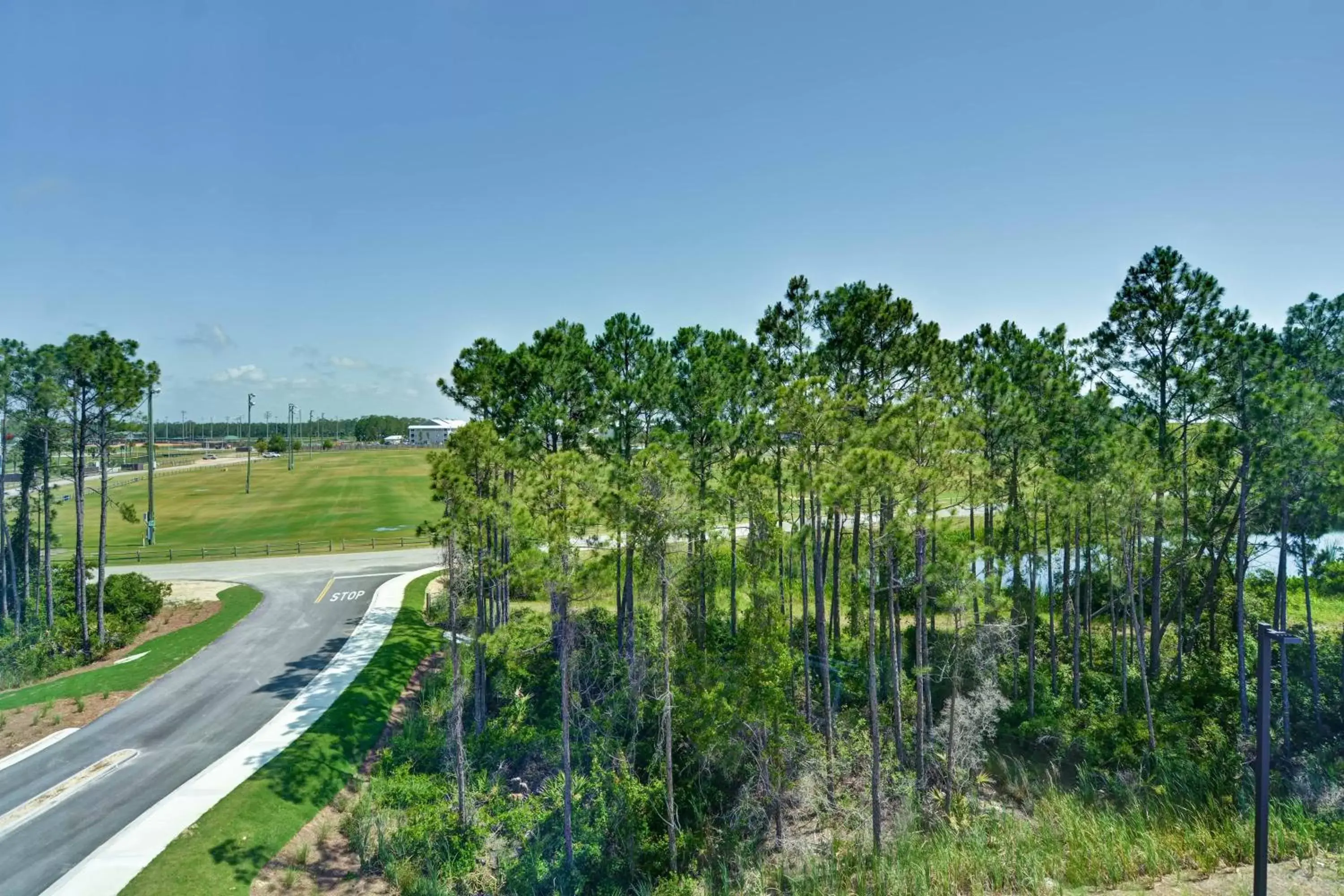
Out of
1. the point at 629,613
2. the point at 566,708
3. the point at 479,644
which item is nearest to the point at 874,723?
the point at 566,708

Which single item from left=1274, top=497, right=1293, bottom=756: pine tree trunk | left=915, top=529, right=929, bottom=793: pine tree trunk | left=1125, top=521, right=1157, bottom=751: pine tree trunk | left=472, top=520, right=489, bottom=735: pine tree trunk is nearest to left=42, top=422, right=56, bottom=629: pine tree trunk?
left=472, top=520, right=489, bottom=735: pine tree trunk

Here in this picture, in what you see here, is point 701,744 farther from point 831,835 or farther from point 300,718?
point 300,718

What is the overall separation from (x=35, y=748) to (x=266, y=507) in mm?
52536

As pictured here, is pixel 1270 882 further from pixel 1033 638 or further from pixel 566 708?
pixel 566 708

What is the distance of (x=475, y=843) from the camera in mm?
16938

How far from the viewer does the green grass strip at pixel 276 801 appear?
46.2 feet

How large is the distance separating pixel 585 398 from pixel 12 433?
27881 millimetres

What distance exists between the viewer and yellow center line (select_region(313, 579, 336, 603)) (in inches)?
1369

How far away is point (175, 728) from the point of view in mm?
20750

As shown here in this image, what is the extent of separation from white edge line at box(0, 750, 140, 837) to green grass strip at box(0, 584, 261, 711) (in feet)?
20.2

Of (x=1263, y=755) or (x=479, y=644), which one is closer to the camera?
(x=1263, y=755)

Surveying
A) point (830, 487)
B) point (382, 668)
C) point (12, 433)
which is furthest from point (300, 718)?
point (12, 433)

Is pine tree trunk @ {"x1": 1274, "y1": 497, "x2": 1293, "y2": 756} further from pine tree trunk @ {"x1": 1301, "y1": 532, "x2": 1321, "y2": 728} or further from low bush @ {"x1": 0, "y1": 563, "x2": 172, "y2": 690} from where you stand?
low bush @ {"x1": 0, "y1": 563, "x2": 172, "y2": 690}

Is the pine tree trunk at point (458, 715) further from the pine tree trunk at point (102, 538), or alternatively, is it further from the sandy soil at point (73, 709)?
the pine tree trunk at point (102, 538)
